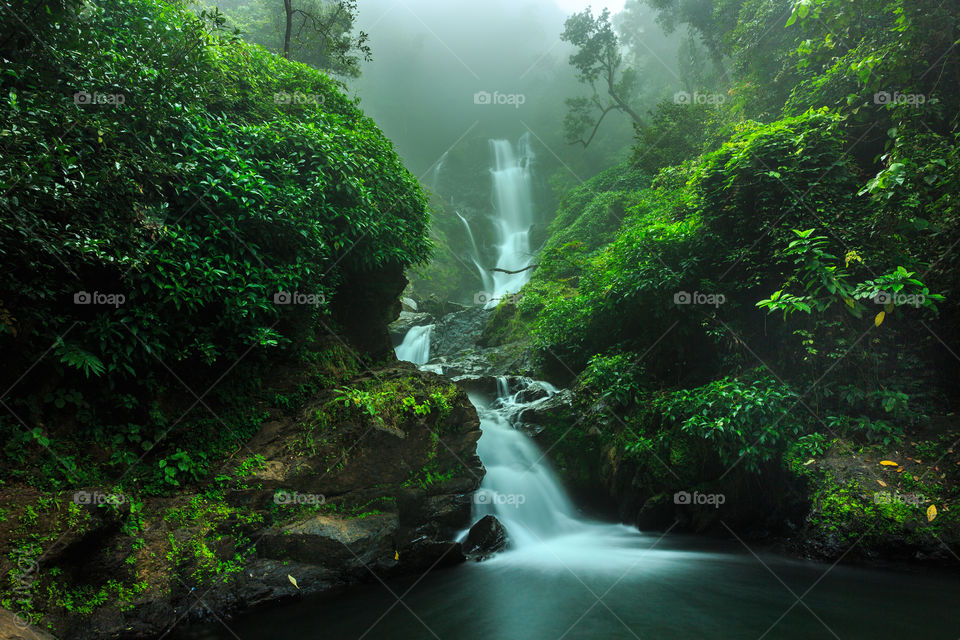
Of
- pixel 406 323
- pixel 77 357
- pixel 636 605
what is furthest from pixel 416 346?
pixel 636 605

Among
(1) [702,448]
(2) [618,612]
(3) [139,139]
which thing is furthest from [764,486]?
(3) [139,139]

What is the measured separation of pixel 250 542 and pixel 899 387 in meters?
8.76

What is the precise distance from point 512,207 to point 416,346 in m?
19.5

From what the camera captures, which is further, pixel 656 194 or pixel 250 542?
pixel 656 194

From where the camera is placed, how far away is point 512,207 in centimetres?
3359

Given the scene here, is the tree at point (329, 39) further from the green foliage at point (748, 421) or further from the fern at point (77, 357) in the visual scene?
the green foliage at point (748, 421)

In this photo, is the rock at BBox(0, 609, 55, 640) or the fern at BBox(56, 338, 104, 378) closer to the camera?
the rock at BBox(0, 609, 55, 640)

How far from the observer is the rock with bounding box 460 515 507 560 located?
6379 mm

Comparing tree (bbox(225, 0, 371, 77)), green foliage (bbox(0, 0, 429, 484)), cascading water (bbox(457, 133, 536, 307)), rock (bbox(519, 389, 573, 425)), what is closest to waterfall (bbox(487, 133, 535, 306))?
cascading water (bbox(457, 133, 536, 307))

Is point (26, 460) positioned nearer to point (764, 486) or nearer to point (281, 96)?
point (281, 96)

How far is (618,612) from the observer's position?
4793 millimetres

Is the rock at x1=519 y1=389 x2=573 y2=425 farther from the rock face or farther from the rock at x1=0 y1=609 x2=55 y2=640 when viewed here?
the rock at x1=0 y1=609 x2=55 y2=640

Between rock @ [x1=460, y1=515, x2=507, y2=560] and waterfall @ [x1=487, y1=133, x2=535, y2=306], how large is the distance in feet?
60.8

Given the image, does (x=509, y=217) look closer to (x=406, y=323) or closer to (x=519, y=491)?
(x=406, y=323)
